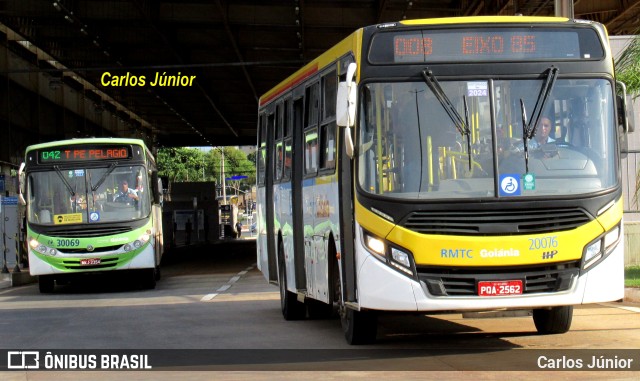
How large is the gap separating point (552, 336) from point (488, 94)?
2992 mm

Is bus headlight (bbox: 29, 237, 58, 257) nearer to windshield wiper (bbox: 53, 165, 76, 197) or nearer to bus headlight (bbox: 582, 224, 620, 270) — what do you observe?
windshield wiper (bbox: 53, 165, 76, 197)

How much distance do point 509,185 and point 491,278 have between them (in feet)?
2.82

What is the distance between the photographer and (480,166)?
10438 mm

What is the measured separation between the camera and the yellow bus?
10.2m

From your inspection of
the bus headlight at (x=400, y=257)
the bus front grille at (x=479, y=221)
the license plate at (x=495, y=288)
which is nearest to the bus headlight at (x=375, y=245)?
the bus headlight at (x=400, y=257)

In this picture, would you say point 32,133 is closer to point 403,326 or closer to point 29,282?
point 29,282

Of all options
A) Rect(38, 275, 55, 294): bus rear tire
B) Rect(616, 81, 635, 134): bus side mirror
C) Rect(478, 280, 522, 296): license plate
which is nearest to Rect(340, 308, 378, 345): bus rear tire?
Rect(478, 280, 522, 296): license plate

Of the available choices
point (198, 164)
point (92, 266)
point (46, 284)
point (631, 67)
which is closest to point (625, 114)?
point (631, 67)

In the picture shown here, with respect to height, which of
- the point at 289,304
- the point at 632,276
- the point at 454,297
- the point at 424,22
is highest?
the point at 424,22

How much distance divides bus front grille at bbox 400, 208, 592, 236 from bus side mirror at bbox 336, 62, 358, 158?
0.90 metres

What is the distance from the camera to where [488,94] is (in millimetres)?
10609

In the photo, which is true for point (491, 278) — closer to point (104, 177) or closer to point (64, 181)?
point (104, 177)

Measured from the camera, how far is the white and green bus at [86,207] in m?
24.1

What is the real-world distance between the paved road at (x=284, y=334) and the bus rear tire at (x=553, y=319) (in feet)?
0.45
